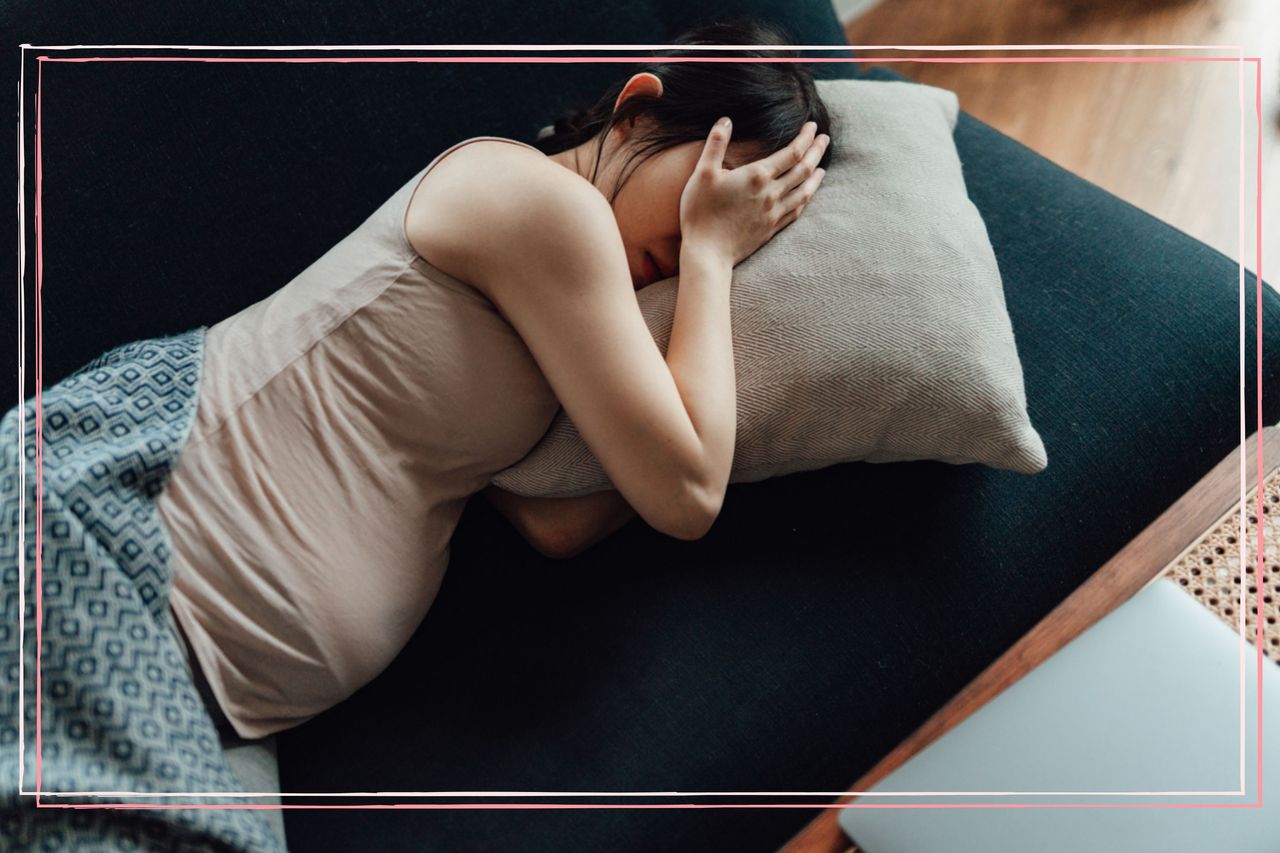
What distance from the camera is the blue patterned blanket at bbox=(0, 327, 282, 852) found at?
29.6 inches

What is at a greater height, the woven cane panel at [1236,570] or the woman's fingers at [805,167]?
the woman's fingers at [805,167]

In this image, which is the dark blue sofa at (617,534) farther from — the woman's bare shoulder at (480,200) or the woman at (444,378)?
the woman's bare shoulder at (480,200)

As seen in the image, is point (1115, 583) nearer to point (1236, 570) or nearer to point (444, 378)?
point (1236, 570)

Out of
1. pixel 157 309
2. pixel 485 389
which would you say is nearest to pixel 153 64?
pixel 157 309

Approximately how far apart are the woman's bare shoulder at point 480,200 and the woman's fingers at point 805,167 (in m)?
0.21

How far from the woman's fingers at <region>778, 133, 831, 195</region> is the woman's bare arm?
0.35 meters

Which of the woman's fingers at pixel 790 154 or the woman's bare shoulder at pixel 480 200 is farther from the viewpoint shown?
the woman's fingers at pixel 790 154

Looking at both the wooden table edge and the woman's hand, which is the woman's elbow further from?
the wooden table edge

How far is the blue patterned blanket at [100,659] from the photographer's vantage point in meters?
0.75

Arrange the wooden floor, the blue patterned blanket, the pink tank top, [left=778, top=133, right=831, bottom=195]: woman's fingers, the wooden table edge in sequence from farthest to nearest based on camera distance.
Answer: the wooden floor < the wooden table edge < [left=778, top=133, right=831, bottom=195]: woman's fingers < the pink tank top < the blue patterned blanket

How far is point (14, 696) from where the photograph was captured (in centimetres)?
77

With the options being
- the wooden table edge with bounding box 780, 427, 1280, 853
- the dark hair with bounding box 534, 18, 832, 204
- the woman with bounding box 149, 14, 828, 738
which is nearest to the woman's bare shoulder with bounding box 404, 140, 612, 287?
the woman with bounding box 149, 14, 828, 738

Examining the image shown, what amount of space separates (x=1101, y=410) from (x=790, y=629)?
1.47 ft

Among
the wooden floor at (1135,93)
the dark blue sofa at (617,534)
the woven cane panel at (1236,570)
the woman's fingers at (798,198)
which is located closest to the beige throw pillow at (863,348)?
the woman's fingers at (798,198)
